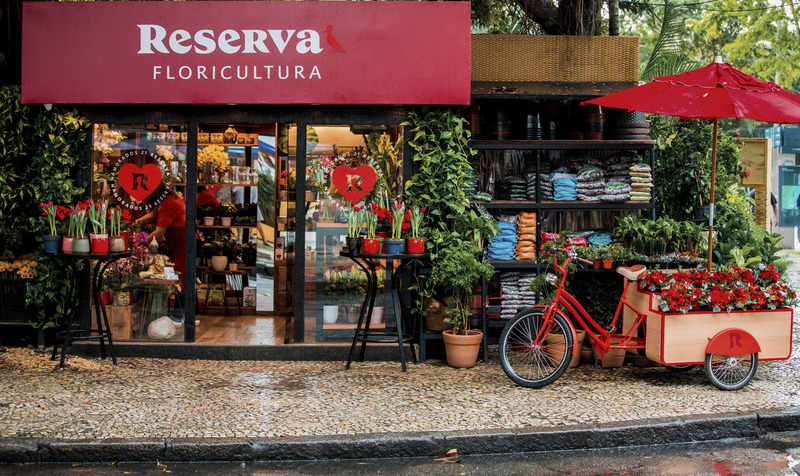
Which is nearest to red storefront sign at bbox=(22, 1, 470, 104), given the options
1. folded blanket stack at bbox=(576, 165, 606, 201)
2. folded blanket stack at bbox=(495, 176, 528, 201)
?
folded blanket stack at bbox=(495, 176, 528, 201)

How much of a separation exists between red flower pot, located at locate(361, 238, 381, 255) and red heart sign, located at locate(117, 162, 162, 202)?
2.63 m

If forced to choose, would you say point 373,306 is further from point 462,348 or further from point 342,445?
point 342,445

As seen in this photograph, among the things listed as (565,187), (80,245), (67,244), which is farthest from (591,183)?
(67,244)

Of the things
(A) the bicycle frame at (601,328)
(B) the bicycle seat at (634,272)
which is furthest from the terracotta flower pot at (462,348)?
(B) the bicycle seat at (634,272)

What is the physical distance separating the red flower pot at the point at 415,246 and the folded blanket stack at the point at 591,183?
2.21 m

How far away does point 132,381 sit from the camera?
6961 millimetres

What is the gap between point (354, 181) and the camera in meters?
8.07

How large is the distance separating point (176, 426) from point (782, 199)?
2366 centimetres

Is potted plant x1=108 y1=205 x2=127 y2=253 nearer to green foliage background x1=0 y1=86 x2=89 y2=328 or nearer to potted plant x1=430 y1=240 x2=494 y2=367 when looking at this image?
green foliage background x1=0 y1=86 x2=89 y2=328

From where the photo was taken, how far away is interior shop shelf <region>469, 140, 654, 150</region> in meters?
8.30

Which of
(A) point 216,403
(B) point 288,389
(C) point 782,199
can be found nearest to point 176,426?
(A) point 216,403

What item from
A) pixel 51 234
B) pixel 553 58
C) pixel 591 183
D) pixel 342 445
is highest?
pixel 553 58

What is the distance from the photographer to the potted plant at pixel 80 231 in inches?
293

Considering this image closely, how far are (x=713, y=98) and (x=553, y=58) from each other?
86.0 inches
